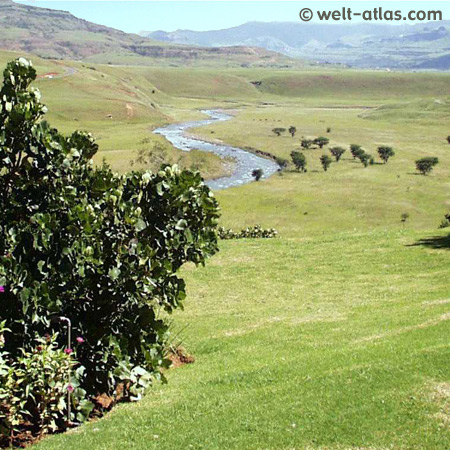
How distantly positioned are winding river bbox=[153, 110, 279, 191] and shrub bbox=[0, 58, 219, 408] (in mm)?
81719

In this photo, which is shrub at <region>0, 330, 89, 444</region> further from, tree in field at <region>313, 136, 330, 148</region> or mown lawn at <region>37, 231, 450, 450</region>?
tree in field at <region>313, 136, 330, 148</region>

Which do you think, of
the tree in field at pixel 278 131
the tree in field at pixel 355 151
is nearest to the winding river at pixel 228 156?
the tree in field at pixel 355 151

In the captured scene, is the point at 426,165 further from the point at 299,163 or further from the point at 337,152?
the point at 337,152

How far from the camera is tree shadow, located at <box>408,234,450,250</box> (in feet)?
113

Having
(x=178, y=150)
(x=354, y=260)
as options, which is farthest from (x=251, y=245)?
(x=178, y=150)

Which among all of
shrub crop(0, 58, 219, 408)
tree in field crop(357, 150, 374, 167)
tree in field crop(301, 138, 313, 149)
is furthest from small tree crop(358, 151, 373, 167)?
shrub crop(0, 58, 219, 408)

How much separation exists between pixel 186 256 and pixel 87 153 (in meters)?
A: 3.38

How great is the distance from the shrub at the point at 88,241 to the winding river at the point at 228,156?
268 feet

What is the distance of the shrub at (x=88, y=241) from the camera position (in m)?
12.4

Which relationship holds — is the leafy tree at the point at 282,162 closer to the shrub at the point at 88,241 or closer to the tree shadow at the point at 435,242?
the tree shadow at the point at 435,242

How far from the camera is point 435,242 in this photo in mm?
35531

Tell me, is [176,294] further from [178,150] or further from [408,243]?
[178,150]

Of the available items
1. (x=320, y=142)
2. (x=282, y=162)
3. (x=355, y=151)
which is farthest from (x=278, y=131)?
(x=282, y=162)

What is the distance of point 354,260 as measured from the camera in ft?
110
